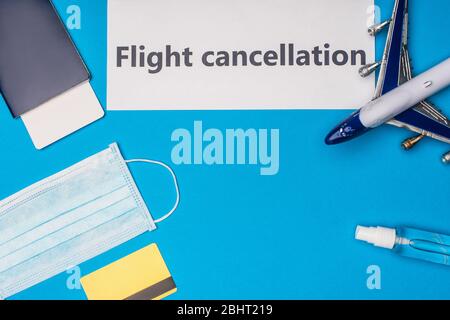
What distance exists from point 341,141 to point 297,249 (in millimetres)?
184

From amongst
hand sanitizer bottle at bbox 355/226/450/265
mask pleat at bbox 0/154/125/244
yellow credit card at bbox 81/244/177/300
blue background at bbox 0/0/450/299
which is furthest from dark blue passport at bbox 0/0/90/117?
hand sanitizer bottle at bbox 355/226/450/265

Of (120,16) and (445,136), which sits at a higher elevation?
(120,16)

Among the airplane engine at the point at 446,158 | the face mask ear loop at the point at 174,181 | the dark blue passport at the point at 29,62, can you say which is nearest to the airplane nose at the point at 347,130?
the airplane engine at the point at 446,158

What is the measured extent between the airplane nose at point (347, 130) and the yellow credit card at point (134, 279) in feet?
1.07

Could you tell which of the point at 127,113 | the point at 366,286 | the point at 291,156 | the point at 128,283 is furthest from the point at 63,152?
the point at 366,286

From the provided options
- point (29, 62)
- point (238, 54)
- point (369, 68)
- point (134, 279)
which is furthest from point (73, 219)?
point (369, 68)

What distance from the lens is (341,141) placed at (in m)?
0.75

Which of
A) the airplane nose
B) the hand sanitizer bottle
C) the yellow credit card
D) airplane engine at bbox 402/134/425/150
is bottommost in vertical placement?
the yellow credit card

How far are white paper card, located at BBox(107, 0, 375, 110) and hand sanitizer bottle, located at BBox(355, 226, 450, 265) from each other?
0.65 feet

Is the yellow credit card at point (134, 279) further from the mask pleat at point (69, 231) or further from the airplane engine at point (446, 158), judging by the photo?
the airplane engine at point (446, 158)

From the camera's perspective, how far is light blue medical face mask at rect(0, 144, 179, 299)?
81 cm

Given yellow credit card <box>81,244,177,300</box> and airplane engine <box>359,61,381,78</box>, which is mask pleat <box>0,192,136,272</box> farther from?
airplane engine <box>359,61,381,78</box>
